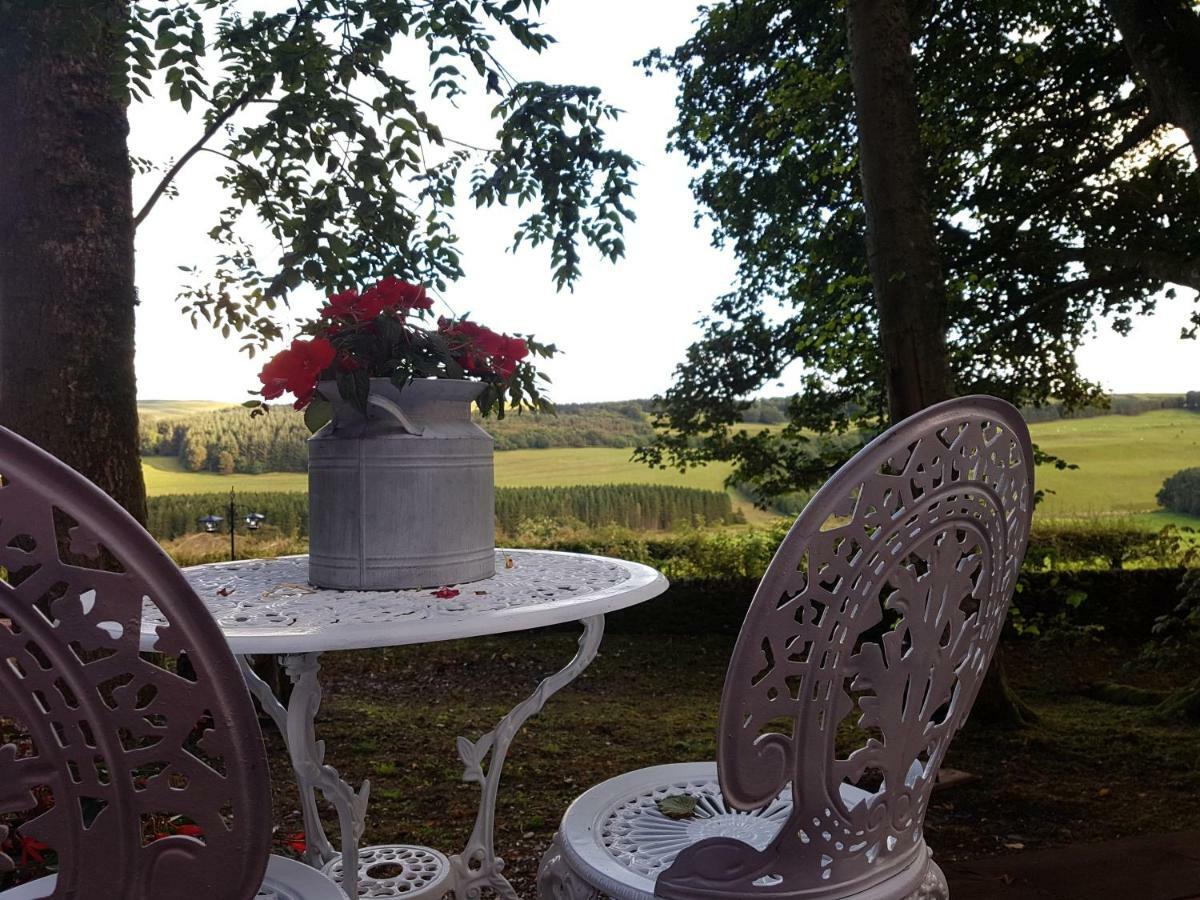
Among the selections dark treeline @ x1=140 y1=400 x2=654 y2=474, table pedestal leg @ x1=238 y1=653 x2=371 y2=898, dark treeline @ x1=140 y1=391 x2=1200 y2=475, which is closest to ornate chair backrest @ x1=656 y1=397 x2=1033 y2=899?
table pedestal leg @ x1=238 y1=653 x2=371 y2=898

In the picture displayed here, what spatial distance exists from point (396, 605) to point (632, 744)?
3.28 meters

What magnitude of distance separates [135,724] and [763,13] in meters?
7.37

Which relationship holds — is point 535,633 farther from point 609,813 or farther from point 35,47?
point 609,813

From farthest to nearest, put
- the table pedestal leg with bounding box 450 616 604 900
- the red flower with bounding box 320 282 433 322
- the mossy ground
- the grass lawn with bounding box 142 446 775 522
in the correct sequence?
the grass lawn with bounding box 142 446 775 522, the mossy ground, the table pedestal leg with bounding box 450 616 604 900, the red flower with bounding box 320 282 433 322

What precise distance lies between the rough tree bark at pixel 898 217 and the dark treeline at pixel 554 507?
424 cm

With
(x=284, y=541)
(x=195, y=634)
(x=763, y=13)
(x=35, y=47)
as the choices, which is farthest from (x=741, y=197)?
(x=195, y=634)

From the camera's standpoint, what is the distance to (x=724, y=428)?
26.0ft

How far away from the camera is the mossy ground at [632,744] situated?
340cm

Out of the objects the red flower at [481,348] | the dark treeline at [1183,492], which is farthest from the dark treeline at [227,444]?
the dark treeline at [1183,492]

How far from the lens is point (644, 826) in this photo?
154 cm

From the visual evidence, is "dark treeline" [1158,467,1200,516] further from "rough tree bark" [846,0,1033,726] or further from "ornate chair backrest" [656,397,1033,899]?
"ornate chair backrest" [656,397,1033,899]

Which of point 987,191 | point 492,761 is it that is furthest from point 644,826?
point 987,191

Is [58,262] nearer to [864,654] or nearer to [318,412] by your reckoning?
[318,412]

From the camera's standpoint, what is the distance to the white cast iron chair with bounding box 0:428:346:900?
77 cm
